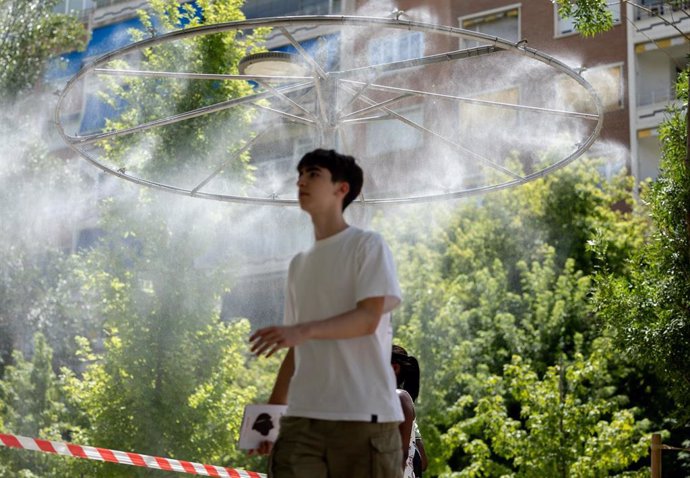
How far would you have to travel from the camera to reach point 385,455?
160 inches

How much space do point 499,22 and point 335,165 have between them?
97.1 feet

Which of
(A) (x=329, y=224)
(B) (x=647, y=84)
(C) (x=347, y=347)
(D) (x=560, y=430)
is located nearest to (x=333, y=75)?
(A) (x=329, y=224)

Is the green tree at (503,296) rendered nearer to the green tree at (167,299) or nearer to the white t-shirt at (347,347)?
the green tree at (167,299)

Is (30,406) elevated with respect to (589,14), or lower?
lower

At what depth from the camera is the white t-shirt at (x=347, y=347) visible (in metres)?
3.99

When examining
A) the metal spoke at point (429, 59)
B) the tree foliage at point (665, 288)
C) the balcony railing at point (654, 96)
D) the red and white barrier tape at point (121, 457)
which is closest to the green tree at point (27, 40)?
the balcony railing at point (654, 96)

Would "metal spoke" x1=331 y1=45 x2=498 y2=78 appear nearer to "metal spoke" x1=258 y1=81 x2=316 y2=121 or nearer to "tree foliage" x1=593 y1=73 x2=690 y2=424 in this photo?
"metal spoke" x1=258 y1=81 x2=316 y2=121

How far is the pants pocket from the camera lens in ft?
13.2

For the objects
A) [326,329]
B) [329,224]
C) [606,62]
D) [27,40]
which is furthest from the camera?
[27,40]

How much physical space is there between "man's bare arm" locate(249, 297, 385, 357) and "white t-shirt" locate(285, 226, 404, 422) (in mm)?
55

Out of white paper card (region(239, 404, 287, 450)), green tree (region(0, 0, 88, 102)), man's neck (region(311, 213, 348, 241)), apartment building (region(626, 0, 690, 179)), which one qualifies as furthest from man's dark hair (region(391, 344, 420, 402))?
green tree (region(0, 0, 88, 102))

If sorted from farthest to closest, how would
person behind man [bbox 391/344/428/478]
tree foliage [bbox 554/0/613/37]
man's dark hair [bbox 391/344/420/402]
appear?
tree foliage [bbox 554/0/613/37] < man's dark hair [bbox 391/344/420/402] < person behind man [bbox 391/344/428/478]

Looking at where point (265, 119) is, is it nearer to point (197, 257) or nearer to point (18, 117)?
point (197, 257)

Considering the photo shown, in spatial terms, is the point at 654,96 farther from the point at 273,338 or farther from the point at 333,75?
the point at 273,338
